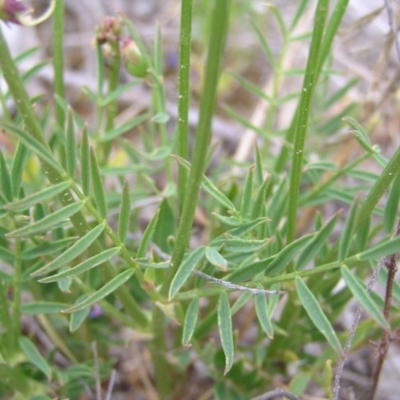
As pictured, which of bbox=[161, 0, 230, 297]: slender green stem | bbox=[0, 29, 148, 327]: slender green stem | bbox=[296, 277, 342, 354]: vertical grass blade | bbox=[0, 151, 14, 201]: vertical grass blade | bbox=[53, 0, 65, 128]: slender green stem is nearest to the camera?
bbox=[161, 0, 230, 297]: slender green stem

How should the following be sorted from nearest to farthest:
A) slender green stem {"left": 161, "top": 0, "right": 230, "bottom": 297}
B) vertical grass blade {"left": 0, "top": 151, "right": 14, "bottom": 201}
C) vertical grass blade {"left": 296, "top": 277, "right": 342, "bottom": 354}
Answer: slender green stem {"left": 161, "top": 0, "right": 230, "bottom": 297}, vertical grass blade {"left": 296, "top": 277, "right": 342, "bottom": 354}, vertical grass blade {"left": 0, "top": 151, "right": 14, "bottom": 201}

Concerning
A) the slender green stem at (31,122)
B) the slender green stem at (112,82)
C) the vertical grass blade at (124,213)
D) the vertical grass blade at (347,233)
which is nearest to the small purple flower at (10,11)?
the slender green stem at (31,122)

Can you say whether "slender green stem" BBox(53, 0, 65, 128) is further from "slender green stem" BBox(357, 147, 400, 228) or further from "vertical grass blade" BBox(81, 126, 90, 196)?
"slender green stem" BBox(357, 147, 400, 228)

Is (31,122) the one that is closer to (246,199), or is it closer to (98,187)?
(98,187)

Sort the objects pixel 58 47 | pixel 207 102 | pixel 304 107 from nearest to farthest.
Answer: pixel 207 102
pixel 304 107
pixel 58 47

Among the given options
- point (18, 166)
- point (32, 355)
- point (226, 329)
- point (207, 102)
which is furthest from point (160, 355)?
point (207, 102)

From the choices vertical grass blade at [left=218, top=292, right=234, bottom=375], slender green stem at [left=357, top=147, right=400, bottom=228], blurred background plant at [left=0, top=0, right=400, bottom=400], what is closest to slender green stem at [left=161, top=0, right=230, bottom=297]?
blurred background plant at [left=0, top=0, right=400, bottom=400]

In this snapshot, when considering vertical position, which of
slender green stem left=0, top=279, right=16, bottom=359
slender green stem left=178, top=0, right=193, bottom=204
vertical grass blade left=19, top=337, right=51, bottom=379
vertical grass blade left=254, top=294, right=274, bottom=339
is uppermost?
slender green stem left=178, top=0, right=193, bottom=204
